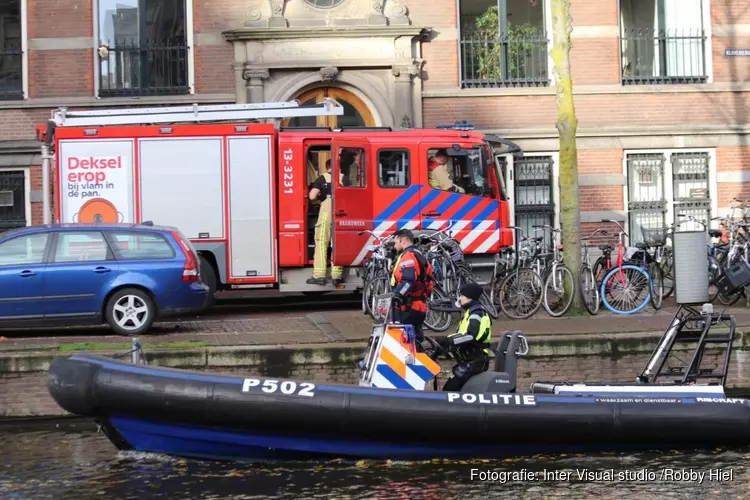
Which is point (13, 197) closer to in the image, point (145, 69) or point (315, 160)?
point (145, 69)

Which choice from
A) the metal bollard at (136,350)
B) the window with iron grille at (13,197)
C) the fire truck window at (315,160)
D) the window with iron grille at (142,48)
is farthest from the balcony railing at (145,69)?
the metal bollard at (136,350)

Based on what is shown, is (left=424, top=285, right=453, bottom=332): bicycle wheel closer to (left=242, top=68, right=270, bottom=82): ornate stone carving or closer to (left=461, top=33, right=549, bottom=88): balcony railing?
(left=242, top=68, right=270, bottom=82): ornate stone carving

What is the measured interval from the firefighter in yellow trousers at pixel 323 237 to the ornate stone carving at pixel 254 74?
4.63 m

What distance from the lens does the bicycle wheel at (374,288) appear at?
52.3 ft

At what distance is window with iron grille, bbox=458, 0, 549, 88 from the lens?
2338cm

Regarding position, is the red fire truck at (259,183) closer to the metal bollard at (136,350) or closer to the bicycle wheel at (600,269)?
the bicycle wheel at (600,269)

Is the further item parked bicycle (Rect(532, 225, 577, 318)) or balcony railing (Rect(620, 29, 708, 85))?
balcony railing (Rect(620, 29, 708, 85))

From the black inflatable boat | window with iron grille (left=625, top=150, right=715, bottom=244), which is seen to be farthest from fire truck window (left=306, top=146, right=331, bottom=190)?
the black inflatable boat

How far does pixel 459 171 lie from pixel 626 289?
322cm

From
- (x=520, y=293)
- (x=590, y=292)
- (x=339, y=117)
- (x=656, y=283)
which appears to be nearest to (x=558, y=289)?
(x=590, y=292)

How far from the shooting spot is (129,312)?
15.4m

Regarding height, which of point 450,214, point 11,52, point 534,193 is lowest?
point 450,214

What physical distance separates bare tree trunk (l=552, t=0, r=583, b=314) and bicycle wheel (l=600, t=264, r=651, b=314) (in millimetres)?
527

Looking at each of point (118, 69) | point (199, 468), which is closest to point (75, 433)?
point (199, 468)
